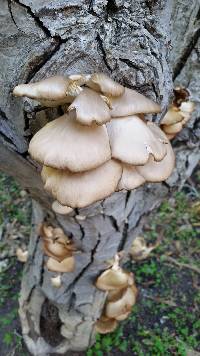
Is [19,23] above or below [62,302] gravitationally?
above

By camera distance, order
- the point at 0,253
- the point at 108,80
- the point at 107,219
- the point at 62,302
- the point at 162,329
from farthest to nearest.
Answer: the point at 0,253
the point at 162,329
the point at 62,302
the point at 107,219
the point at 108,80

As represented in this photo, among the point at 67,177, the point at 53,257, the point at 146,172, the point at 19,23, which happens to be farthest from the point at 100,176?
the point at 53,257

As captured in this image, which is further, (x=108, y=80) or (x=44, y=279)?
(x=44, y=279)

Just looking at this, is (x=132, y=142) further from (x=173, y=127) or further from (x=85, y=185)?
(x=173, y=127)

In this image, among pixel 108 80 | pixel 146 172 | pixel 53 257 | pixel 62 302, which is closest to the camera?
pixel 108 80

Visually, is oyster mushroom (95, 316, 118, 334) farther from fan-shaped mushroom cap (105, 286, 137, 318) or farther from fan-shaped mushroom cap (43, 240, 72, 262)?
fan-shaped mushroom cap (43, 240, 72, 262)

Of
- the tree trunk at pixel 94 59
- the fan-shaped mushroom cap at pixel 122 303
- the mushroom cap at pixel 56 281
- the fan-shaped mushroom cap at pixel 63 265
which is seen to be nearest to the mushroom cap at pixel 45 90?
the tree trunk at pixel 94 59

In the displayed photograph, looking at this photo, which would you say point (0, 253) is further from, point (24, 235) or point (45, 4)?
point (45, 4)

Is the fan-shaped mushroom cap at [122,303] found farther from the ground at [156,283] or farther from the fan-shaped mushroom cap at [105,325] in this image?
the ground at [156,283]
